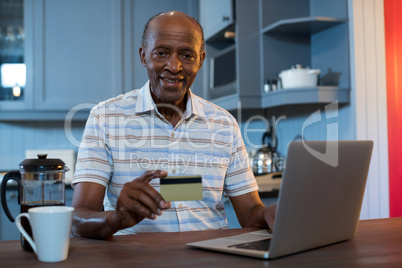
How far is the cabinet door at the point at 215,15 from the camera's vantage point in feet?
9.15

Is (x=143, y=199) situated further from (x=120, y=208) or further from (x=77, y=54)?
(x=77, y=54)

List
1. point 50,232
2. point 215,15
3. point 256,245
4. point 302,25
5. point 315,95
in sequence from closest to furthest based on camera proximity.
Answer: point 50,232
point 256,245
point 315,95
point 302,25
point 215,15

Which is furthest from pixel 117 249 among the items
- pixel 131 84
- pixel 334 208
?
pixel 131 84

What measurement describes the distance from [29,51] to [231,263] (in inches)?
113

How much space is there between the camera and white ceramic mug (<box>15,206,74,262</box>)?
0.83 m

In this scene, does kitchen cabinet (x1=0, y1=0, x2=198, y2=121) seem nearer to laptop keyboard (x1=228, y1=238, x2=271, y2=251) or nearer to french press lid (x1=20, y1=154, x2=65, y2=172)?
french press lid (x1=20, y1=154, x2=65, y2=172)

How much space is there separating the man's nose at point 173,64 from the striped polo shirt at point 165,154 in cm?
13

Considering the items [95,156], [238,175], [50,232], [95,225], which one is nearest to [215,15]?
[238,175]

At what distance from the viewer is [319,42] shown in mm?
2631

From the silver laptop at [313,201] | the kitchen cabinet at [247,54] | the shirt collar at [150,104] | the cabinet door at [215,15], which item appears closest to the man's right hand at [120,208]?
the silver laptop at [313,201]

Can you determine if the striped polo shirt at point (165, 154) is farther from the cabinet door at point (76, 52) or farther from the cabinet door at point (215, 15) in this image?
the cabinet door at point (76, 52)

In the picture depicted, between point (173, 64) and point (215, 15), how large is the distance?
167 centimetres

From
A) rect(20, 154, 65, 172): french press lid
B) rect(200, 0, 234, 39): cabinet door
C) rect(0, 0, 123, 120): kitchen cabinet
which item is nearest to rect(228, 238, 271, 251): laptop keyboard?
rect(20, 154, 65, 172): french press lid

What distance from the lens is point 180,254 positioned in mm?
904
